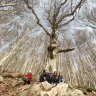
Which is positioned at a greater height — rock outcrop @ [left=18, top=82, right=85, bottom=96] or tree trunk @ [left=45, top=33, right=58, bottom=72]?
tree trunk @ [left=45, top=33, right=58, bottom=72]

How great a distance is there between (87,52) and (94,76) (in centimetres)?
369

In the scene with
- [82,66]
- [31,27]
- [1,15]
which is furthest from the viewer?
[82,66]

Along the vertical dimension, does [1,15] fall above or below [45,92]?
above

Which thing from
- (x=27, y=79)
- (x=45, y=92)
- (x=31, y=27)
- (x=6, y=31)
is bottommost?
(x=45, y=92)

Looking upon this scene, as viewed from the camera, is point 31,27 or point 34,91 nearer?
point 34,91

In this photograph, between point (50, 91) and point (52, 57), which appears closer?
point (50, 91)

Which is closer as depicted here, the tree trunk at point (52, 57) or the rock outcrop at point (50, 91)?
the rock outcrop at point (50, 91)

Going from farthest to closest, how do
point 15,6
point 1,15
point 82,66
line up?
point 82,66 < point 1,15 < point 15,6

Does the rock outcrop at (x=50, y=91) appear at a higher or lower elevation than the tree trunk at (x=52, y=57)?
lower

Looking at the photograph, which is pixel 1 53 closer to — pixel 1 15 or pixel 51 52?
pixel 1 15

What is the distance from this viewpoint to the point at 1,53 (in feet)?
81.9

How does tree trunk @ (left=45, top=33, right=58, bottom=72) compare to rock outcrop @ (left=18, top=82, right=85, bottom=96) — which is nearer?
rock outcrop @ (left=18, top=82, right=85, bottom=96)

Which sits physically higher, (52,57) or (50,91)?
(52,57)

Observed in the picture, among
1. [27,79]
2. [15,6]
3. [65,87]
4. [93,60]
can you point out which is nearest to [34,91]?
[65,87]
